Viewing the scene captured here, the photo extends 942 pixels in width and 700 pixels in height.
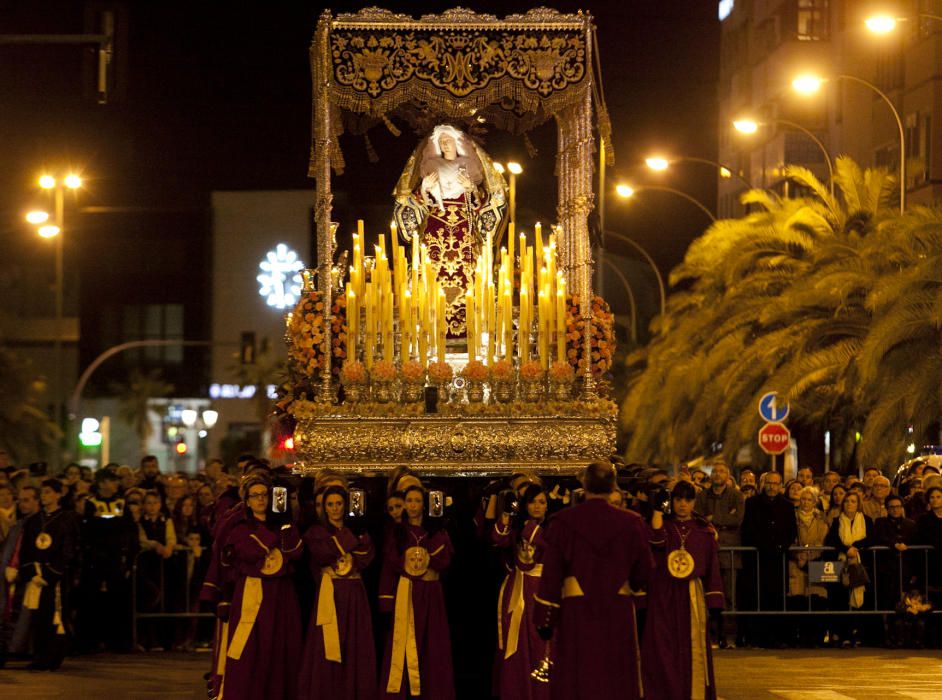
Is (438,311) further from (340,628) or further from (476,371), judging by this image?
(340,628)

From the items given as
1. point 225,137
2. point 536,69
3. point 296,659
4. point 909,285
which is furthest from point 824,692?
point 225,137

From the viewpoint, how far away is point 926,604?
20.1 meters

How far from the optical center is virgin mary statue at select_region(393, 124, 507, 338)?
677 inches

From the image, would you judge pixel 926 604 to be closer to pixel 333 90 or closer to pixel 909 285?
pixel 909 285

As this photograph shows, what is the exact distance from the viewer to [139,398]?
84688 mm

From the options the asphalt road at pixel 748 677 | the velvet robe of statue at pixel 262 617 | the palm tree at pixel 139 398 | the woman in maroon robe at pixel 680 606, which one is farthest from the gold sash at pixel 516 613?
the palm tree at pixel 139 398

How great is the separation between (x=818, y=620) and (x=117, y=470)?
914cm

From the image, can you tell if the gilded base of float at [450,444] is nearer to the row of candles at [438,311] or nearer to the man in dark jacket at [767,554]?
the row of candles at [438,311]

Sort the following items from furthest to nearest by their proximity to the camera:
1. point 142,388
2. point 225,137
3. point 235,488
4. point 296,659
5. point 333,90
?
point 142,388 → point 225,137 → point 333,90 → point 235,488 → point 296,659

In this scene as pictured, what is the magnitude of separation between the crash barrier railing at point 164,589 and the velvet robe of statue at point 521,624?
22.8ft

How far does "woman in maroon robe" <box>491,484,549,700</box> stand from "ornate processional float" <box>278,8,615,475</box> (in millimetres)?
1935

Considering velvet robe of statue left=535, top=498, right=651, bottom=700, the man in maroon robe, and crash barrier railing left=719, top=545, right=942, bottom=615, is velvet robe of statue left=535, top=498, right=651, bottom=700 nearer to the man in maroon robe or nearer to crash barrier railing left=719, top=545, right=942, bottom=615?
Result: the man in maroon robe

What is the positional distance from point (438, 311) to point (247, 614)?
3649mm

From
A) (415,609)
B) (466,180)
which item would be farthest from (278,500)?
(466,180)
